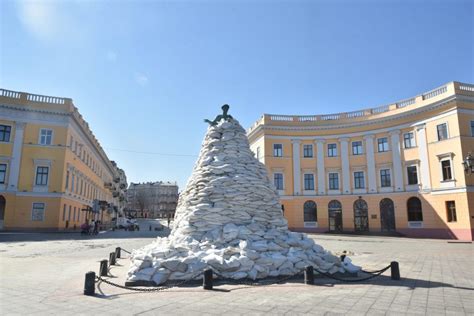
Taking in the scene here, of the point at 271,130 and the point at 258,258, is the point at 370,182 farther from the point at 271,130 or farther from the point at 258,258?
the point at 258,258

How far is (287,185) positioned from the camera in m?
37.4

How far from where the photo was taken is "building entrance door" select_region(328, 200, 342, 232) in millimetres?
35688

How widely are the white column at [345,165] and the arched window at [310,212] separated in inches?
139

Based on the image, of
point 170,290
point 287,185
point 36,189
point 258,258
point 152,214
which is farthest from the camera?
point 152,214

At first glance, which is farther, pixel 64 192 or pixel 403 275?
pixel 64 192

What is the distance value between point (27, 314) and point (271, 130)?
33738 mm

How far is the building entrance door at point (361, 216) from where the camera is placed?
34.5 m

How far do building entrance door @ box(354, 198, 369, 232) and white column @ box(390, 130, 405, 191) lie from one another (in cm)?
368

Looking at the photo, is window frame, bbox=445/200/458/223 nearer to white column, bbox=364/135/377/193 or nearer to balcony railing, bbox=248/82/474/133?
white column, bbox=364/135/377/193

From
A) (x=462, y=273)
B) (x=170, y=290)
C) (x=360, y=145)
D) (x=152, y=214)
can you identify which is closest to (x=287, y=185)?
(x=360, y=145)

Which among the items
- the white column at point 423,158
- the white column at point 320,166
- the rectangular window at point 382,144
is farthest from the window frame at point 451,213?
the white column at point 320,166

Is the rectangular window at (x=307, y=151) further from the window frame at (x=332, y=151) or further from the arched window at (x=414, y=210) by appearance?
the arched window at (x=414, y=210)

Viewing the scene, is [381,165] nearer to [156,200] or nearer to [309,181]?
[309,181]

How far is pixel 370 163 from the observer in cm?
3528
